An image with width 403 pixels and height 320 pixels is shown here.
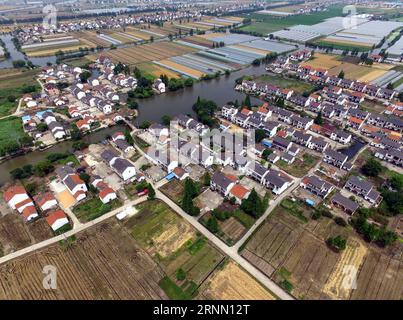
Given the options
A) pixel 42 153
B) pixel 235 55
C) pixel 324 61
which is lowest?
pixel 42 153

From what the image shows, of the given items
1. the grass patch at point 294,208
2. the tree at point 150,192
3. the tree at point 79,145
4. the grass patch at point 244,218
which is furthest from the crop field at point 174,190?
the tree at point 79,145

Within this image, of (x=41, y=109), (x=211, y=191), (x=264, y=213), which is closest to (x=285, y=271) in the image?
(x=264, y=213)

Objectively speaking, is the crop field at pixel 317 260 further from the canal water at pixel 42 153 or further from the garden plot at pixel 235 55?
the garden plot at pixel 235 55

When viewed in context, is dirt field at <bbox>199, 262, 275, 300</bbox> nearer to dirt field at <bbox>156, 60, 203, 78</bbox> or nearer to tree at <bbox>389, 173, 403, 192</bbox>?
tree at <bbox>389, 173, 403, 192</bbox>

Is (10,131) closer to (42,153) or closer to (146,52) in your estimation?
(42,153)

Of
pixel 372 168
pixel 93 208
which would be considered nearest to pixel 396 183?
pixel 372 168
